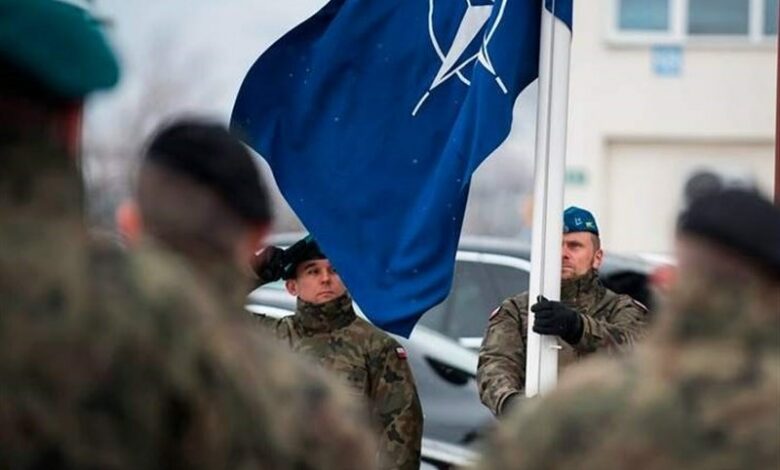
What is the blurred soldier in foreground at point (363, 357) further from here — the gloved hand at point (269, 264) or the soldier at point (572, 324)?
the soldier at point (572, 324)

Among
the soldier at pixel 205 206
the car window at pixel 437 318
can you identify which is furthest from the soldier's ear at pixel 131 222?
the car window at pixel 437 318

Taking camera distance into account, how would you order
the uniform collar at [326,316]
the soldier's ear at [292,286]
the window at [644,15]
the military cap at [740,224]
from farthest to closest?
the window at [644,15] < the soldier's ear at [292,286] < the uniform collar at [326,316] < the military cap at [740,224]

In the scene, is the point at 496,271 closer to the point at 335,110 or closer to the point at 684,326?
the point at 335,110

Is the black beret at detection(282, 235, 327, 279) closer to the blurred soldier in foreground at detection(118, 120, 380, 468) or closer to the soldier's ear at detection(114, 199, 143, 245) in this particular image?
the soldier's ear at detection(114, 199, 143, 245)

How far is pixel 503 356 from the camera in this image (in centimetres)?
781

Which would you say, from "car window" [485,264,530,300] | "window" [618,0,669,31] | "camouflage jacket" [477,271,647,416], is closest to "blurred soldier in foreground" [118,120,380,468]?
"camouflage jacket" [477,271,647,416]

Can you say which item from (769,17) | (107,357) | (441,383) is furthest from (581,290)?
(769,17)

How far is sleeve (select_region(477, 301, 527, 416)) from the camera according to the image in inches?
306

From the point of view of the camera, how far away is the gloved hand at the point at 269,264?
319 inches

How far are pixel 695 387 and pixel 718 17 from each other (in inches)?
1112

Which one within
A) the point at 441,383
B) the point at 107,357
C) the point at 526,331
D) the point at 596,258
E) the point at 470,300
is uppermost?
the point at 107,357

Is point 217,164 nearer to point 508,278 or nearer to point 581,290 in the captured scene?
point 581,290

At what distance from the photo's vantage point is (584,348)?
7.53m

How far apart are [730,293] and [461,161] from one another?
4322 mm
